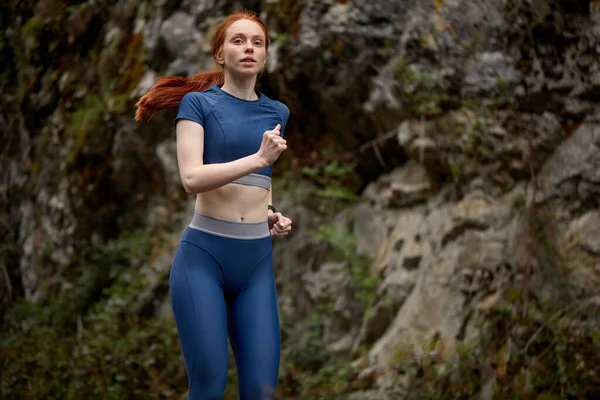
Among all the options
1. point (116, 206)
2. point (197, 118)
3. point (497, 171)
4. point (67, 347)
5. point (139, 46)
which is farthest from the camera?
point (116, 206)

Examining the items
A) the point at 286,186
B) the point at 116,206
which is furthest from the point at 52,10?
the point at 286,186

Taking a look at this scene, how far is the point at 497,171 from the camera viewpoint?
4863mm

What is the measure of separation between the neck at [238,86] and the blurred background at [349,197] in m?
2.26

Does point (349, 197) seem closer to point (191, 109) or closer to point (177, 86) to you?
point (177, 86)


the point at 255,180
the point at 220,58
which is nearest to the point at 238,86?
the point at 220,58

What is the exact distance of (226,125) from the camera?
270 centimetres

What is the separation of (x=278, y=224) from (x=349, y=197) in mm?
3128

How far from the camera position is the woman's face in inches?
107

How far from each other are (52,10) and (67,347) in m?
3.66

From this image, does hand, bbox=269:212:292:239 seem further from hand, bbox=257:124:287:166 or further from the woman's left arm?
hand, bbox=257:124:287:166

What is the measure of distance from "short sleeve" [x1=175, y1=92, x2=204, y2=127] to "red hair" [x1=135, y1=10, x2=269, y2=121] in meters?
0.22

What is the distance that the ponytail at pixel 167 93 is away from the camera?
114 inches

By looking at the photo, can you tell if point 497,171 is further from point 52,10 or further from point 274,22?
point 52,10

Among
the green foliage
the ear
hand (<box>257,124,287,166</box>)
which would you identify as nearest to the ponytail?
the ear
